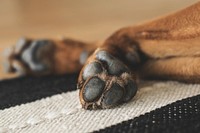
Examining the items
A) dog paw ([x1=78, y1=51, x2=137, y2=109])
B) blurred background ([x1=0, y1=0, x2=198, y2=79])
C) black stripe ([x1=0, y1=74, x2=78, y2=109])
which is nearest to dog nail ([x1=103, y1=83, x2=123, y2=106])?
dog paw ([x1=78, y1=51, x2=137, y2=109])

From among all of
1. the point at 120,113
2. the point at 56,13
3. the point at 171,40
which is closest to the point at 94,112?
Result: the point at 120,113

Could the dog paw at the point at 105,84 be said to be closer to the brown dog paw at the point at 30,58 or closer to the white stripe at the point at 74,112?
the white stripe at the point at 74,112

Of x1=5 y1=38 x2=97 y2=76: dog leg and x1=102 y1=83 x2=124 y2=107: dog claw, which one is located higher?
x1=102 y1=83 x2=124 y2=107: dog claw

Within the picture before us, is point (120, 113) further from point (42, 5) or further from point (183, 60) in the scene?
point (42, 5)

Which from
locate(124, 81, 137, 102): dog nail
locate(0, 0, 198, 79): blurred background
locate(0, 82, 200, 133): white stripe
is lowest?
locate(0, 0, 198, 79): blurred background

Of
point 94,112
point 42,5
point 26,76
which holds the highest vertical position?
point 94,112

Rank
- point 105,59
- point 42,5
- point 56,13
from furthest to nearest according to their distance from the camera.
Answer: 1. point 42,5
2. point 56,13
3. point 105,59

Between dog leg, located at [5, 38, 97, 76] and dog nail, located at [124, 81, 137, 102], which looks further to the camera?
dog leg, located at [5, 38, 97, 76]

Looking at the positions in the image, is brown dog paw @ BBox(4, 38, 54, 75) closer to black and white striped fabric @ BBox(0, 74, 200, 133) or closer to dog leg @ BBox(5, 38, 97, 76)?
dog leg @ BBox(5, 38, 97, 76)
